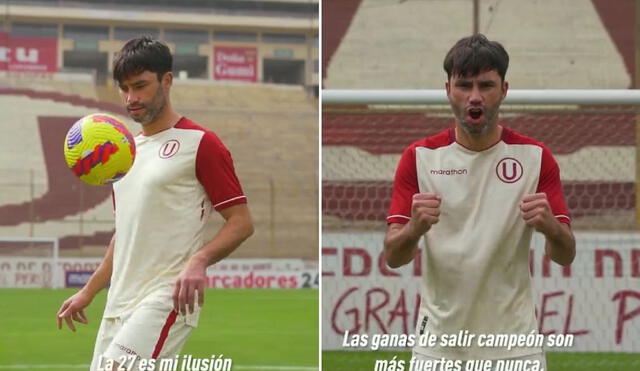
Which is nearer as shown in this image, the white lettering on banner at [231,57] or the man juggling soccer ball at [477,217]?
the man juggling soccer ball at [477,217]

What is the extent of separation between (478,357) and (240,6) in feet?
160

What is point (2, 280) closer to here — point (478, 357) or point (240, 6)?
point (478, 357)

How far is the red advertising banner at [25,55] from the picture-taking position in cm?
4069

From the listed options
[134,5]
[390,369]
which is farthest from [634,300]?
[134,5]

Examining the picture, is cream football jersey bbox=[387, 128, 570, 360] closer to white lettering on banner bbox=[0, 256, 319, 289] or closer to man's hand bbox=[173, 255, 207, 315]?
man's hand bbox=[173, 255, 207, 315]

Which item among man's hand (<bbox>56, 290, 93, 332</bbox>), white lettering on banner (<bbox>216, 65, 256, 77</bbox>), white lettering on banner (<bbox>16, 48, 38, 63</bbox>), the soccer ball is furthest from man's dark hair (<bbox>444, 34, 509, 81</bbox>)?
white lettering on banner (<bbox>216, 65, 256, 77</bbox>)

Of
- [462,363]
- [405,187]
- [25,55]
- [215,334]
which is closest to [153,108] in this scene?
[405,187]

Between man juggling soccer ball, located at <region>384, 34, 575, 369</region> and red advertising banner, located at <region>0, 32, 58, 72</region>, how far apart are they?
3891 centimetres

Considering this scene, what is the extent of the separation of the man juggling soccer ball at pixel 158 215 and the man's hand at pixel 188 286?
0.18 feet

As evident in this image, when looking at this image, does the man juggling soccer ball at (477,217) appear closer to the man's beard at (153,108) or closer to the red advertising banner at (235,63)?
the man's beard at (153,108)

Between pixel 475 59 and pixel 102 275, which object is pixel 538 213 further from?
pixel 102 275

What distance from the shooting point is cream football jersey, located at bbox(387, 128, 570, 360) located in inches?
114

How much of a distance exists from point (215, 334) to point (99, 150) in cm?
986

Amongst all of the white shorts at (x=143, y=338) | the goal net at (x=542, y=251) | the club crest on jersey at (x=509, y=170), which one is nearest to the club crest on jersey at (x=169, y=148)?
the white shorts at (x=143, y=338)
